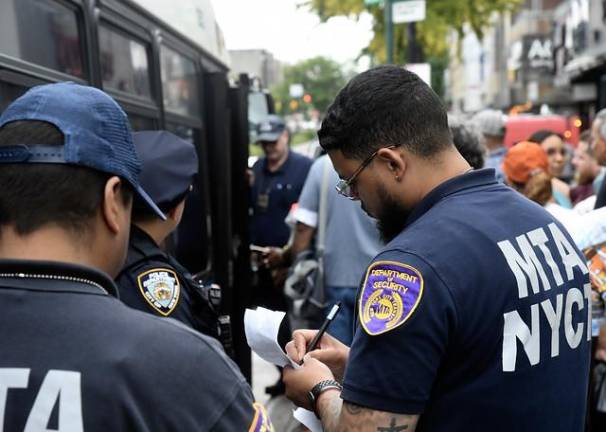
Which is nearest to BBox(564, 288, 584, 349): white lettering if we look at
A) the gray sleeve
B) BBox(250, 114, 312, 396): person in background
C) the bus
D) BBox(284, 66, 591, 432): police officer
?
BBox(284, 66, 591, 432): police officer

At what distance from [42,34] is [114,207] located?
72.6 inches

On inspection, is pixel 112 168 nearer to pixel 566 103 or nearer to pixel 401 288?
pixel 401 288

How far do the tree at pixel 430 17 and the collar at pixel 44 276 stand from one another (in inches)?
623

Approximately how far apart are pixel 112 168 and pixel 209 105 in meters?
4.41

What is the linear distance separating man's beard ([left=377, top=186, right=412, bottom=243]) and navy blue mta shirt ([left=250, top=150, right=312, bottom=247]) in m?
4.44

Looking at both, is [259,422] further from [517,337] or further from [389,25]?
[389,25]

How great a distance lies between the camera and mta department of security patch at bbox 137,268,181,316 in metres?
2.33

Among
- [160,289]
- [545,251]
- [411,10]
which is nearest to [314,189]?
[160,289]

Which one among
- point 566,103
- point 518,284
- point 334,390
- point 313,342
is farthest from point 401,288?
point 566,103

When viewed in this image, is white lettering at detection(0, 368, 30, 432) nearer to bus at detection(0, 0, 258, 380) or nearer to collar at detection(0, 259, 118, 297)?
collar at detection(0, 259, 118, 297)

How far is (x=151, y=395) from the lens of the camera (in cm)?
126

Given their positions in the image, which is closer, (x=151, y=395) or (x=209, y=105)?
(x=151, y=395)

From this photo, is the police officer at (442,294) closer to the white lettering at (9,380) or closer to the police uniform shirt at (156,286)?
the police uniform shirt at (156,286)

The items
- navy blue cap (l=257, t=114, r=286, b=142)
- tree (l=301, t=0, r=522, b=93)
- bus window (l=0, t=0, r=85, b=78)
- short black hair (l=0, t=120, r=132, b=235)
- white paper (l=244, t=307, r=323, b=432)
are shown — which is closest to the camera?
short black hair (l=0, t=120, r=132, b=235)
